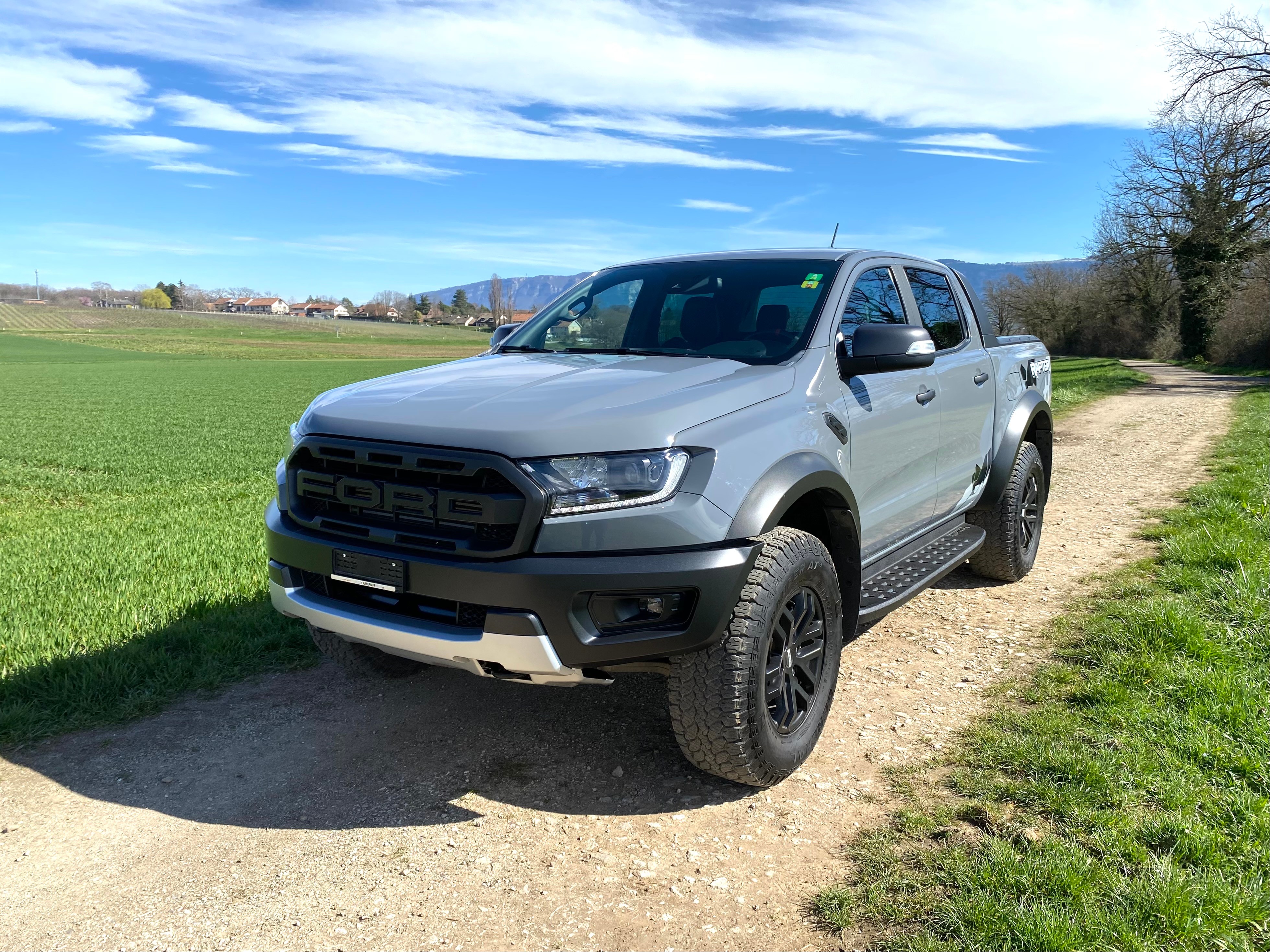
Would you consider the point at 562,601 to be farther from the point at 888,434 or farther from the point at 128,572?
the point at 128,572

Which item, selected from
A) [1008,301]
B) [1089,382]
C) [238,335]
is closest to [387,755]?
[1089,382]

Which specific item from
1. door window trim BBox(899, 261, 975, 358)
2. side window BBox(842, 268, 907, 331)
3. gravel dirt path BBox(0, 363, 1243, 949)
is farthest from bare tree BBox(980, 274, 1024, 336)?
gravel dirt path BBox(0, 363, 1243, 949)

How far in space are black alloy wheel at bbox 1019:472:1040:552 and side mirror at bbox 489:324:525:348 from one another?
10.8ft

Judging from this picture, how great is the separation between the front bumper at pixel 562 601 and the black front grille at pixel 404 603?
0.04 metres

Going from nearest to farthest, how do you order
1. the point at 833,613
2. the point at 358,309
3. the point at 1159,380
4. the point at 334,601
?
the point at 334,601
the point at 833,613
the point at 1159,380
the point at 358,309

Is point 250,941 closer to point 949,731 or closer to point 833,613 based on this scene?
point 833,613

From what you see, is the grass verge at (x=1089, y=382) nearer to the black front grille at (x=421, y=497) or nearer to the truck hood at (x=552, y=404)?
the truck hood at (x=552, y=404)

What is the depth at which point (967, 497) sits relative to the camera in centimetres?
533

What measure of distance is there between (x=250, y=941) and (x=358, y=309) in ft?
625

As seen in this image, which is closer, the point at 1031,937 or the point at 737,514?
the point at 1031,937

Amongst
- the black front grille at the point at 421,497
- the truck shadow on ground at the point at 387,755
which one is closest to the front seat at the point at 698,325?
the black front grille at the point at 421,497

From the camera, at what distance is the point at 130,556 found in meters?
6.79

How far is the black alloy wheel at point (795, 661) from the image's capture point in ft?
10.7

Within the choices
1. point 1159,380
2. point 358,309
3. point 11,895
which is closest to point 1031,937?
point 11,895
